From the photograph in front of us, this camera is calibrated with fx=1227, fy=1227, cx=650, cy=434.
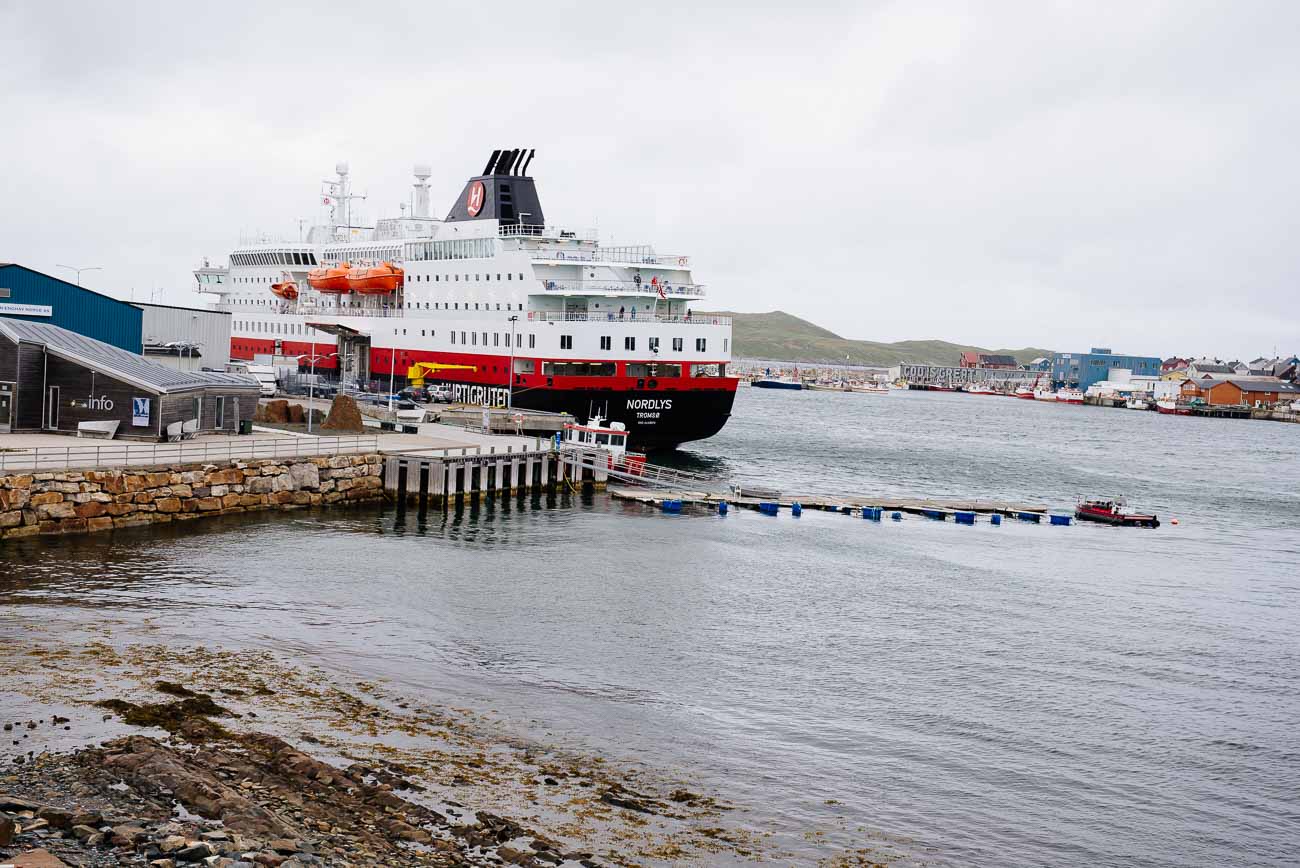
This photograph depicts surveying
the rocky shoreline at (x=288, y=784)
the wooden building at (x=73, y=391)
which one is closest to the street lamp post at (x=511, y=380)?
the wooden building at (x=73, y=391)

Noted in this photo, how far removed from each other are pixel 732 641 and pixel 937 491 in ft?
93.7

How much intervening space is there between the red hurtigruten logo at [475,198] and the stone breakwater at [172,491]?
24716 mm

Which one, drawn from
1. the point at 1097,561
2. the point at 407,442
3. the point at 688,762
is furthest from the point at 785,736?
the point at 407,442

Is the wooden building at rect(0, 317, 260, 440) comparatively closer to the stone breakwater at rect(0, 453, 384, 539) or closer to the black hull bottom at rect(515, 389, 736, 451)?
the stone breakwater at rect(0, 453, 384, 539)

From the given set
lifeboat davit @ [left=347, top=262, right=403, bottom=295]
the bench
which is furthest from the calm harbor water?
lifeboat davit @ [left=347, top=262, right=403, bottom=295]

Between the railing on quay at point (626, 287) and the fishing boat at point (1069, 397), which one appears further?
the fishing boat at point (1069, 397)

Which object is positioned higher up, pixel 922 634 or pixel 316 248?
pixel 316 248

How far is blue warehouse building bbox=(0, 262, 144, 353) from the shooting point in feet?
131

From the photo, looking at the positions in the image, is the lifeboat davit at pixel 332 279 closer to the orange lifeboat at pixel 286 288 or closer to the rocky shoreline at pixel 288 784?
the orange lifeboat at pixel 286 288

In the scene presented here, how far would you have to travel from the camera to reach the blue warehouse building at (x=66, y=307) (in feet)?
131

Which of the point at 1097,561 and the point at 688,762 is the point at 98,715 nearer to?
the point at 688,762

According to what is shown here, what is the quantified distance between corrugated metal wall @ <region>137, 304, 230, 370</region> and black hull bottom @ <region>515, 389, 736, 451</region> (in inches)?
603

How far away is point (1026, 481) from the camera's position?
5603 cm

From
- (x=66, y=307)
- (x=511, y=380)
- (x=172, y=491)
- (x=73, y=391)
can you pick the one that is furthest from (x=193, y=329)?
(x=172, y=491)
